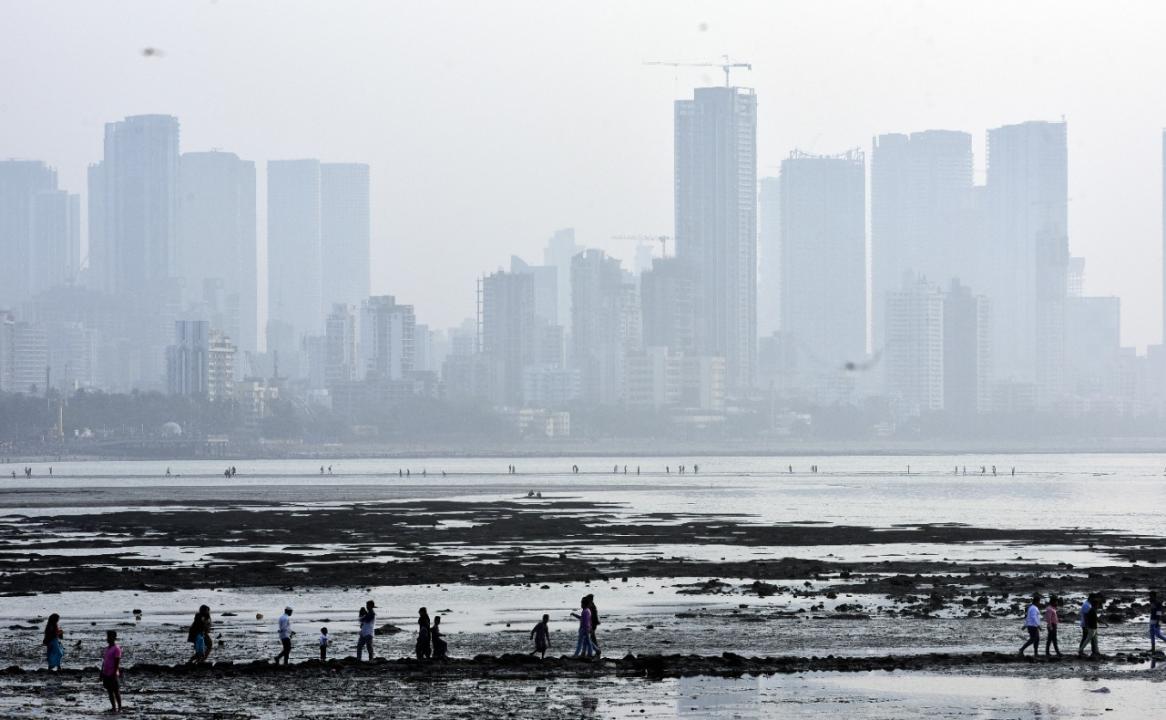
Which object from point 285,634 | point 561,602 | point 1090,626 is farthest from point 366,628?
point 1090,626

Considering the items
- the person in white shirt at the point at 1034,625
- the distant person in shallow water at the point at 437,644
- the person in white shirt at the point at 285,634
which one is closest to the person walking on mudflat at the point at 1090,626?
the person in white shirt at the point at 1034,625

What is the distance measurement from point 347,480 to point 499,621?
478 ft

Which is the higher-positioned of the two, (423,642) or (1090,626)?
(1090,626)

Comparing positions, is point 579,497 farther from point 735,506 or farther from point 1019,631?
point 1019,631

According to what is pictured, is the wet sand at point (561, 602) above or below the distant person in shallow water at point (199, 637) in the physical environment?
below

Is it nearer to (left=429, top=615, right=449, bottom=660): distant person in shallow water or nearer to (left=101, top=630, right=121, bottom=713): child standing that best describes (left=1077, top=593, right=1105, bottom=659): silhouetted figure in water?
(left=429, top=615, right=449, bottom=660): distant person in shallow water

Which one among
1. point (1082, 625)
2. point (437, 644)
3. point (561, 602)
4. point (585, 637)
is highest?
point (1082, 625)

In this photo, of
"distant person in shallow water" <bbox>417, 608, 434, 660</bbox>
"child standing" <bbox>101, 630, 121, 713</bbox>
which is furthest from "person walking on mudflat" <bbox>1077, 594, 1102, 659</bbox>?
"child standing" <bbox>101, 630, 121, 713</bbox>

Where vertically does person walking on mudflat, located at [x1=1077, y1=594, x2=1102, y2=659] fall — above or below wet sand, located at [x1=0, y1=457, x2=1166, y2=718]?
above

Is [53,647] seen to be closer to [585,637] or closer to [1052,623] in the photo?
[585,637]

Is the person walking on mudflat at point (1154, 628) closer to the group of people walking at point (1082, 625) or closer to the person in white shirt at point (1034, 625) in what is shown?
the group of people walking at point (1082, 625)

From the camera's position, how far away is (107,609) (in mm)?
56938

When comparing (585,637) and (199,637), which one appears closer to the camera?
(199,637)

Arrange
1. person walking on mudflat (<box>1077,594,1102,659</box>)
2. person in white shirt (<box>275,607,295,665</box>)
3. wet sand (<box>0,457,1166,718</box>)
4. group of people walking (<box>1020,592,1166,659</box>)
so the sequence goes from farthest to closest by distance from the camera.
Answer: group of people walking (<box>1020,592,1166,659</box>)
person walking on mudflat (<box>1077,594,1102,659</box>)
person in white shirt (<box>275,607,295,665</box>)
wet sand (<box>0,457,1166,718</box>)
